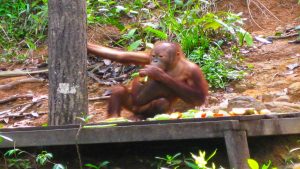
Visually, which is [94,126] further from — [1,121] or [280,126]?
[1,121]

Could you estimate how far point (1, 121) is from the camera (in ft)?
22.8

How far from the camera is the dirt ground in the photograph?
22.2ft

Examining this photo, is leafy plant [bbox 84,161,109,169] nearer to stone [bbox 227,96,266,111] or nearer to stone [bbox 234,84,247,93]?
stone [bbox 227,96,266,111]

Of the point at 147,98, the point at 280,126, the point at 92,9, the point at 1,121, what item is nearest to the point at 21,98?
the point at 1,121

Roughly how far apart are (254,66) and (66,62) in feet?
11.8

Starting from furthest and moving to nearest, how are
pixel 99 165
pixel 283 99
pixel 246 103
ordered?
pixel 283 99
pixel 246 103
pixel 99 165

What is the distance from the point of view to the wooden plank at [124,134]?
3617mm

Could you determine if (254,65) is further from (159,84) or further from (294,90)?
(159,84)

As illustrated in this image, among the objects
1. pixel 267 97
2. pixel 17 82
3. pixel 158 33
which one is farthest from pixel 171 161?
pixel 17 82

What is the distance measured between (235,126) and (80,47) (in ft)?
4.18

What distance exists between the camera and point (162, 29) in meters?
7.87

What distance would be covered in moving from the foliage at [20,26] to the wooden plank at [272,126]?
5.22 m

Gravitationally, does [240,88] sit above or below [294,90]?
below

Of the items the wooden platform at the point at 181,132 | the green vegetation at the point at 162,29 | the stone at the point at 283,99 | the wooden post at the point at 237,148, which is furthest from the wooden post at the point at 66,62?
the green vegetation at the point at 162,29
